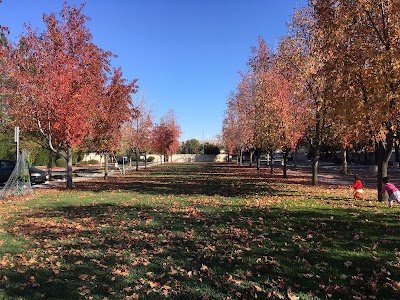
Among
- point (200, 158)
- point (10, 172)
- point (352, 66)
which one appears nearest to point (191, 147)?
point (200, 158)

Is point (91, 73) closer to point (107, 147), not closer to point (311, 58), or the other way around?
point (107, 147)

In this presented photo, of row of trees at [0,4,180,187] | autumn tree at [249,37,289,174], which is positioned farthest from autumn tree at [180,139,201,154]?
row of trees at [0,4,180,187]

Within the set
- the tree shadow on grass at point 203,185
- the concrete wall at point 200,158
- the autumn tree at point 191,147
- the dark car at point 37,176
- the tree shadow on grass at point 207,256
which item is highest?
the autumn tree at point 191,147

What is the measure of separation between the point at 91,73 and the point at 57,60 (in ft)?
8.02

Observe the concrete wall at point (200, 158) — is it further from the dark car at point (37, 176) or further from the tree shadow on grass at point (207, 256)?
the tree shadow on grass at point (207, 256)

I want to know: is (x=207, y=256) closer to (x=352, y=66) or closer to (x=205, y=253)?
(x=205, y=253)

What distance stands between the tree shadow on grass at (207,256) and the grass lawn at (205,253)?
0.02m

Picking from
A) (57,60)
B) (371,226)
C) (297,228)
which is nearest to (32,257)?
(297,228)

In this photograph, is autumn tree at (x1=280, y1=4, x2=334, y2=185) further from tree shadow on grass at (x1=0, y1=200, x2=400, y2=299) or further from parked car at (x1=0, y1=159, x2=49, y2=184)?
parked car at (x1=0, y1=159, x2=49, y2=184)

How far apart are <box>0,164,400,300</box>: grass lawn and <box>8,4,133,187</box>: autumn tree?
6.49 metres

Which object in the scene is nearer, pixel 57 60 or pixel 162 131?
pixel 57 60

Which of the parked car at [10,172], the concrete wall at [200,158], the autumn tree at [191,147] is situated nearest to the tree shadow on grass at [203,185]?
the parked car at [10,172]

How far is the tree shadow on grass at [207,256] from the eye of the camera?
4.58 m

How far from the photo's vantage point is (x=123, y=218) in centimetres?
951
